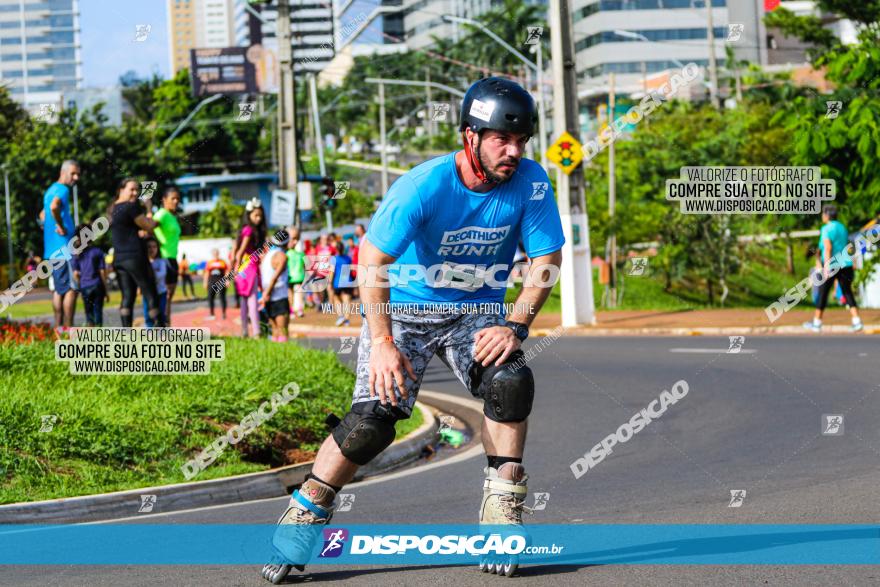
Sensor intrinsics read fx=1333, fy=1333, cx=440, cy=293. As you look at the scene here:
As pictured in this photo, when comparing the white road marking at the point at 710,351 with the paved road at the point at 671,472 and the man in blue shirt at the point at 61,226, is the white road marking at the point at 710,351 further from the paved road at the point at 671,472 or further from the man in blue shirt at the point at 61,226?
the man in blue shirt at the point at 61,226

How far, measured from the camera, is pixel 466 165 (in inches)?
195

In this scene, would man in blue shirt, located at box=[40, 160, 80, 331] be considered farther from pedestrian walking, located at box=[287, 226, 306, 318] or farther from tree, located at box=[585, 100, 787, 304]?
tree, located at box=[585, 100, 787, 304]

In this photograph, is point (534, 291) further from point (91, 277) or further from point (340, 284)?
point (340, 284)

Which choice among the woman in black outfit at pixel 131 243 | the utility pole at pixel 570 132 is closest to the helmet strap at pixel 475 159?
the woman in black outfit at pixel 131 243

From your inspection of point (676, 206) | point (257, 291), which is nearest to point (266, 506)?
point (257, 291)

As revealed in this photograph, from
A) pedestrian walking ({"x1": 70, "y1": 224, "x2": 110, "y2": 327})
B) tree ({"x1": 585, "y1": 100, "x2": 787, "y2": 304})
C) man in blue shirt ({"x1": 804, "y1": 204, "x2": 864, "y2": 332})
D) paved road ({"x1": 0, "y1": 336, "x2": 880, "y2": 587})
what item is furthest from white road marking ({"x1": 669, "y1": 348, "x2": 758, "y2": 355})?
tree ({"x1": 585, "y1": 100, "x2": 787, "y2": 304})

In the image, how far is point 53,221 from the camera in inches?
547

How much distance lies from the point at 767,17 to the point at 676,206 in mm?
10766

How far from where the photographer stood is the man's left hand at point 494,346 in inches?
194

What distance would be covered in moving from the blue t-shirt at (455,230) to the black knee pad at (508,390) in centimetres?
31

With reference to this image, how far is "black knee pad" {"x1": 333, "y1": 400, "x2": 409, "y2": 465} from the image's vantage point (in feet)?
16.0

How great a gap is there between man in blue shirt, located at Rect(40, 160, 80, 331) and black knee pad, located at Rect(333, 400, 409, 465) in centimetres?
937

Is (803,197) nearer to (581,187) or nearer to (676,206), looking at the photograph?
(581,187)

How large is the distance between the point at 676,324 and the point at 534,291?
16.6 metres
